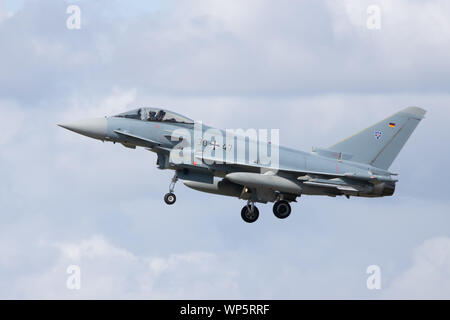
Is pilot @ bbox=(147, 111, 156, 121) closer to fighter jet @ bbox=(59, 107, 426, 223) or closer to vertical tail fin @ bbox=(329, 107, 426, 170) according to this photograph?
fighter jet @ bbox=(59, 107, 426, 223)

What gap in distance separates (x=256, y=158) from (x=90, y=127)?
557 cm

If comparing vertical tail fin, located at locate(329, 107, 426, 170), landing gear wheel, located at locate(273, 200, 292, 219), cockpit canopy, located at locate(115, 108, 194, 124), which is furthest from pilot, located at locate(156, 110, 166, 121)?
vertical tail fin, located at locate(329, 107, 426, 170)

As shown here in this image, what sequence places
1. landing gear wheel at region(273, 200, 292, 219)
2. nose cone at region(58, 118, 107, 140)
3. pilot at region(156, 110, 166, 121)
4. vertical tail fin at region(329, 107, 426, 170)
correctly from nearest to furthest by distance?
nose cone at region(58, 118, 107, 140), pilot at region(156, 110, 166, 121), landing gear wheel at region(273, 200, 292, 219), vertical tail fin at region(329, 107, 426, 170)

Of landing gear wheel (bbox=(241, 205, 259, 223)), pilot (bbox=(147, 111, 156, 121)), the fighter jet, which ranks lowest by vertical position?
landing gear wheel (bbox=(241, 205, 259, 223))

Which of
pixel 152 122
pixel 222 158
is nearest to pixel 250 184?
pixel 222 158

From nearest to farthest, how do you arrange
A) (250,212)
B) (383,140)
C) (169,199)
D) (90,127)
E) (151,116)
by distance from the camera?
(90,127)
(169,199)
(151,116)
(250,212)
(383,140)

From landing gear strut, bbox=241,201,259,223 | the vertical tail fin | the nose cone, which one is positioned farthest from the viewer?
the vertical tail fin

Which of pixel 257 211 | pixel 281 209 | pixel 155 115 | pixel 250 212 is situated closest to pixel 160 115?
pixel 155 115

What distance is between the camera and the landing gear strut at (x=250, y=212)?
3375 cm

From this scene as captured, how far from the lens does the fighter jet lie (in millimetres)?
31828

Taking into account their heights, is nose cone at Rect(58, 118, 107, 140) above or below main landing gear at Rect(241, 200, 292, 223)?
above

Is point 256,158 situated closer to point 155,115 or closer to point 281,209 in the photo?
point 281,209

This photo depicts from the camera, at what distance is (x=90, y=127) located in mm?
31438

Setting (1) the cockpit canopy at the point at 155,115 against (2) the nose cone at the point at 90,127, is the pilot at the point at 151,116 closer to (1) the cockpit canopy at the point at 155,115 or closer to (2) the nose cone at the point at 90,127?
(1) the cockpit canopy at the point at 155,115
